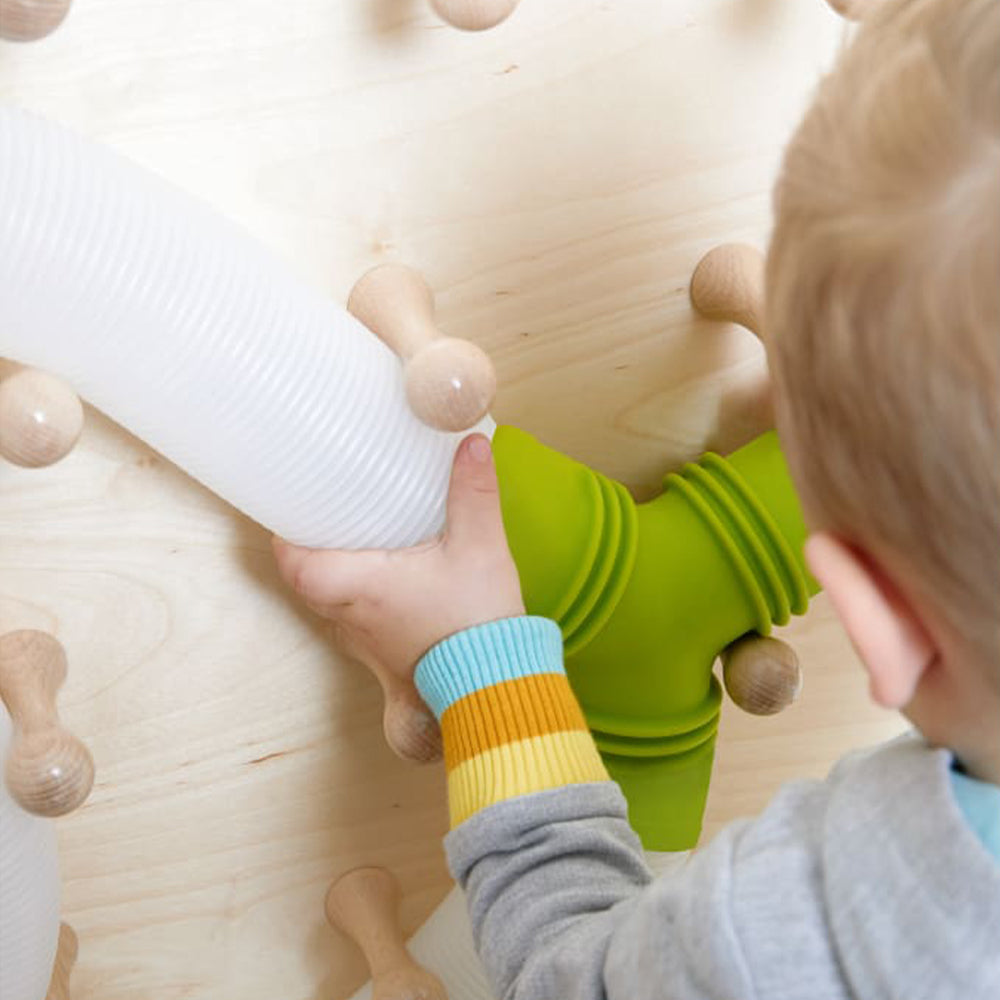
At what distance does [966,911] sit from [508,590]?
0.25 m

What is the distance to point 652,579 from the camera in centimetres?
70

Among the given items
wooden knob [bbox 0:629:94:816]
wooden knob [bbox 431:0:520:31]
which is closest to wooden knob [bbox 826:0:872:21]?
wooden knob [bbox 431:0:520:31]

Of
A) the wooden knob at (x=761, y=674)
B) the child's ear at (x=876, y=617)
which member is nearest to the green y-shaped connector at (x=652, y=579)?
the wooden knob at (x=761, y=674)

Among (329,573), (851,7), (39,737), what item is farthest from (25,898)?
(851,7)

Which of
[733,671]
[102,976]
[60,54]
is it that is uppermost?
[60,54]

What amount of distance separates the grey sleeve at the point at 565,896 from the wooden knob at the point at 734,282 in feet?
0.75

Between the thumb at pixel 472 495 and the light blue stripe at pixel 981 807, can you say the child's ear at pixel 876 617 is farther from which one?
the thumb at pixel 472 495

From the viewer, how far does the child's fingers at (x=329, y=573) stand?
2.08ft

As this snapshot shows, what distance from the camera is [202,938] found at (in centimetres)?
73

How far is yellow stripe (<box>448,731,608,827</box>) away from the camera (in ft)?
2.06

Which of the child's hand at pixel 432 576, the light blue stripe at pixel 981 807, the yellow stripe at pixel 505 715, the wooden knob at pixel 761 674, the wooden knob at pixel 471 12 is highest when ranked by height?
the wooden knob at pixel 471 12

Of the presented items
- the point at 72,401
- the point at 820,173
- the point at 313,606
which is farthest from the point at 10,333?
the point at 820,173

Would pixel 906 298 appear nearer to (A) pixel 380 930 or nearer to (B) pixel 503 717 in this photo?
(B) pixel 503 717

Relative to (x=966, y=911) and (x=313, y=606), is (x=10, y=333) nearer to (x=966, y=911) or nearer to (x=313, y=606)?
Result: (x=313, y=606)
